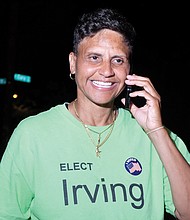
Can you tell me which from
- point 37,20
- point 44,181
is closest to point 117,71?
point 44,181

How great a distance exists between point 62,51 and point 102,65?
27.3ft

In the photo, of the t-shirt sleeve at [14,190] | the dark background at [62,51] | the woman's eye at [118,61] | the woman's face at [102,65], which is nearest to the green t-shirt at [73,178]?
the t-shirt sleeve at [14,190]

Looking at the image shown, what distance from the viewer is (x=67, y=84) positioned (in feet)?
33.5

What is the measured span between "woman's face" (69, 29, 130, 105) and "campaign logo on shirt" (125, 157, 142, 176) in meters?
0.32

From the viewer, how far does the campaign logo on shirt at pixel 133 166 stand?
1842 millimetres

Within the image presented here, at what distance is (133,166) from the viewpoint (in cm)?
186

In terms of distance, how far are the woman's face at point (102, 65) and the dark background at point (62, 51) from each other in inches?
244

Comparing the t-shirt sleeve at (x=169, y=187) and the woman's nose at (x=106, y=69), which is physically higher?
the woman's nose at (x=106, y=69)

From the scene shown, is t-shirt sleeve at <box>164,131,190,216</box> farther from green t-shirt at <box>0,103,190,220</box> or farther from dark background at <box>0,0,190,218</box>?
dark background at <box>0,0,190,218</box>

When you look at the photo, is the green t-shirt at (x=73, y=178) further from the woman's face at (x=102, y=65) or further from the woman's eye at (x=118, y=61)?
the woman's eye at (x=118, y=61)

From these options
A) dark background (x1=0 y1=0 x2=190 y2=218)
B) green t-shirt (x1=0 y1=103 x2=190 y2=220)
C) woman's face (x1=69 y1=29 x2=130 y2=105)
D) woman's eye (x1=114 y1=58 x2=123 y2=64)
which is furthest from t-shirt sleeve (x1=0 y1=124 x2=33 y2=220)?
dark background (x1=0 y1=0 x2=190 y2=218)

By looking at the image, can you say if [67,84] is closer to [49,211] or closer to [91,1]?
[91,1]

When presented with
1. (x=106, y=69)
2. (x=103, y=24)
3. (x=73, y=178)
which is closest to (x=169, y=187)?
(x=73, y=178)

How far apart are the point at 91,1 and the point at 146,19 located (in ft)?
4.49
